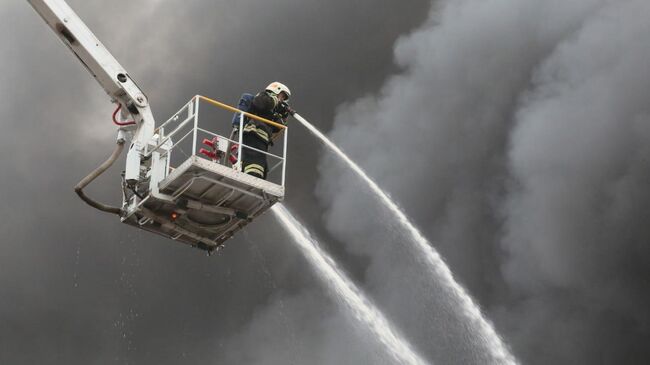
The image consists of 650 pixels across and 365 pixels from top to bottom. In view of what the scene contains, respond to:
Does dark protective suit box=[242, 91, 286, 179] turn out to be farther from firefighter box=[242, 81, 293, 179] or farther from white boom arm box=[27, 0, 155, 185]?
white boom arm box=[27, 0, 155, 185]

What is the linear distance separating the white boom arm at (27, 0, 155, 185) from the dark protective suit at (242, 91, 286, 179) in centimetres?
215

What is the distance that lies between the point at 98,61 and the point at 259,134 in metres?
3.80

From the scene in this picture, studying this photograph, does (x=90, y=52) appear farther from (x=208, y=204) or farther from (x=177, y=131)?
(x=208, y=204)

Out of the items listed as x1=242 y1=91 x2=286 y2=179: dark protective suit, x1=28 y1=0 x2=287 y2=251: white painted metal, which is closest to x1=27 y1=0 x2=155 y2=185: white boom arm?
x1=28 y1=0 x2=287 y2=251: white painted metal

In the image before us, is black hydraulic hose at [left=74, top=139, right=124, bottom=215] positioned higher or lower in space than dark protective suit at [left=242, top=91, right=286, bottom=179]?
lower

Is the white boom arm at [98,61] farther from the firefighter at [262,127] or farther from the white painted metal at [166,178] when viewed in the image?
the firefighter at [262,127]

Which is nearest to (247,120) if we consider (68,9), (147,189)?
(147,189)

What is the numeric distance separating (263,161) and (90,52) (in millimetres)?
4454

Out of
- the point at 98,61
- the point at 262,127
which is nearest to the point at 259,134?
the point at 262,127

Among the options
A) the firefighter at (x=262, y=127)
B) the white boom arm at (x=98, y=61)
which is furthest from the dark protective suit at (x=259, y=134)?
the white boom arm at (x=98, y=61)

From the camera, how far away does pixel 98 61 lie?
22531mm

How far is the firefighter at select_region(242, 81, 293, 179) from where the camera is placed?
21.2 metres

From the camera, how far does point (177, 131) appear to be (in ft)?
69.7

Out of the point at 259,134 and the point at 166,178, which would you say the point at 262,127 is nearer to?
the point at 259,134
